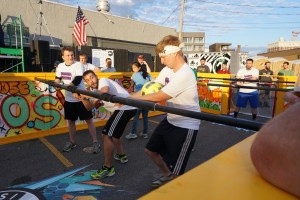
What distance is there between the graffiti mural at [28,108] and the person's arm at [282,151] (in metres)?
5.66

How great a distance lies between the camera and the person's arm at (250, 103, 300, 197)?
34.0 inches

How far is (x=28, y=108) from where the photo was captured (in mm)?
5691

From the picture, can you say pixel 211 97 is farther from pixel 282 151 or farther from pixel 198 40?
pixel 198 40

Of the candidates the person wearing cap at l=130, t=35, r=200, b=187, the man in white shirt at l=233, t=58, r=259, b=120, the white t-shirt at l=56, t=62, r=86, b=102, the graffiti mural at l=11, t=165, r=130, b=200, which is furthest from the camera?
the man in white shirt at l=233, t=58, r=259, b=120

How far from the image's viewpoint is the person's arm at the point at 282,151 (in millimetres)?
863

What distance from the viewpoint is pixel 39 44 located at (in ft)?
35.0

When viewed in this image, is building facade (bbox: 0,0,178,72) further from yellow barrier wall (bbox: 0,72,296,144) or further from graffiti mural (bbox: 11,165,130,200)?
graffiti mural (bbox: 11,165,130,200)

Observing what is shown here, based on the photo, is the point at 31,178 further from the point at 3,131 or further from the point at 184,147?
the point at 184,147

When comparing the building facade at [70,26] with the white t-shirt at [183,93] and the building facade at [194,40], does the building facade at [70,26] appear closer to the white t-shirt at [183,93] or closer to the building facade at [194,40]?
the white t-shirt at [183,93]

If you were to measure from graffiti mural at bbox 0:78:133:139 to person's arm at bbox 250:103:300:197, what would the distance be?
18.6 ft

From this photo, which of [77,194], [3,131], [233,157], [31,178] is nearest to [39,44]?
[3,131]

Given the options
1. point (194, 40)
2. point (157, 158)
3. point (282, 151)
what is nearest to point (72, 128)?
point (157, 158)

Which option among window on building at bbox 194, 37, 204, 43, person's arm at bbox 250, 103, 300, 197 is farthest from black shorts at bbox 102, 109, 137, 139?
window on building at bbox 194, 37, 204, 43

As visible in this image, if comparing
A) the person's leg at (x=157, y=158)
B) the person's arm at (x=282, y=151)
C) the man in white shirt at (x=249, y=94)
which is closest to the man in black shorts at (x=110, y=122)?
the person's leg at (x=157, y=158)
